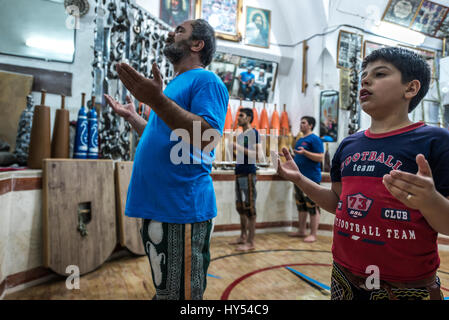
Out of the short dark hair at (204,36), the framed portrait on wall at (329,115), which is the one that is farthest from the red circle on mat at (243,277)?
the framed portrait on wall at (329,115)

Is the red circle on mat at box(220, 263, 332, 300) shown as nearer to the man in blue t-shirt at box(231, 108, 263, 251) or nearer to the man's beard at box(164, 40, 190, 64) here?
the man in blue t-shirt at box(231, 108, 263, 251)

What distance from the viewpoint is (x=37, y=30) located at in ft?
12.4

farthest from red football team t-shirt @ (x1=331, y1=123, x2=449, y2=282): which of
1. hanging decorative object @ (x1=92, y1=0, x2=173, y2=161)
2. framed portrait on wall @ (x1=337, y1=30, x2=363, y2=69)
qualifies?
framed portrait on wall @ (x1=337, y1=30, x2=363, y2=69)

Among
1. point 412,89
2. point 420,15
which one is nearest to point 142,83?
point 412,89

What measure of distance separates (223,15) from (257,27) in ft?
2.43

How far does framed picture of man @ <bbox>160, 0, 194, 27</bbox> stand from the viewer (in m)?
4.86

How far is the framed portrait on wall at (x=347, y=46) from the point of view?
4.89 meters

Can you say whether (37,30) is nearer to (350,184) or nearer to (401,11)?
(350,184)

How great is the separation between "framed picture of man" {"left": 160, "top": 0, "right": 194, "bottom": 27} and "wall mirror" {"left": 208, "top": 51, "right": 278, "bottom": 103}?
34.6 inches

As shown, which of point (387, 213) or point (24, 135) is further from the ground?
point (24, 135)

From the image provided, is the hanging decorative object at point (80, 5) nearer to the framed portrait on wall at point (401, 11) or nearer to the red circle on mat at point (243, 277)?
the red circle on mat at point (243, 277)

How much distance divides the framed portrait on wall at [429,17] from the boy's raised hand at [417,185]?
3.99 meters

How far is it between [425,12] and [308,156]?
8.34 ft

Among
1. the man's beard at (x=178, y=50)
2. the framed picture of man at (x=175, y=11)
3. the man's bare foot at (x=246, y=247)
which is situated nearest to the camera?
the man's beard at (x=178, y=50)
